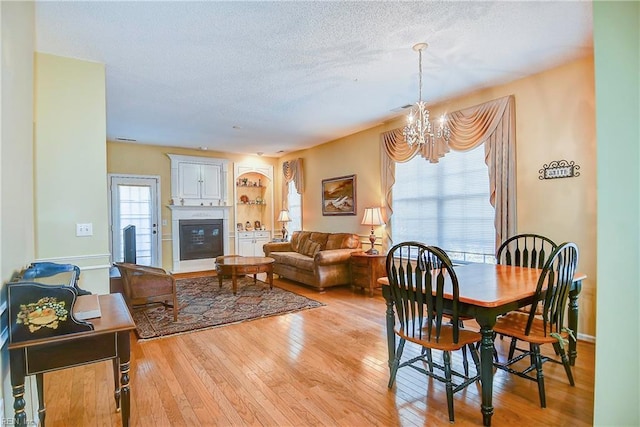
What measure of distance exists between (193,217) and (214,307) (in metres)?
3.46

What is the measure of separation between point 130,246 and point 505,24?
4.90 m

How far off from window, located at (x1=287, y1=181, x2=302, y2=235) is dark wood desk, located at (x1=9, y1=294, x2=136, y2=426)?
6040 mm

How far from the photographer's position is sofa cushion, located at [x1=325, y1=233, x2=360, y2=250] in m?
5.75

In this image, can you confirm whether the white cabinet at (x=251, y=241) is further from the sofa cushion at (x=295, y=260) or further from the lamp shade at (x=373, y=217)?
the lamp shade at (x=373, y=217)

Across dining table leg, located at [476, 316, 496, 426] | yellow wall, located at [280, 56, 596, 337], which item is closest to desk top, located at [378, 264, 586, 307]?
dining table leg, located at [476, 316, 496, 426]

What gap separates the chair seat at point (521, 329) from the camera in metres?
2.10

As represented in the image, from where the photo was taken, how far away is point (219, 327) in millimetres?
3746

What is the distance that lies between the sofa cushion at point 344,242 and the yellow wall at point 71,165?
3.56 metres

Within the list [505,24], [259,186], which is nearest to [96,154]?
[505,24]

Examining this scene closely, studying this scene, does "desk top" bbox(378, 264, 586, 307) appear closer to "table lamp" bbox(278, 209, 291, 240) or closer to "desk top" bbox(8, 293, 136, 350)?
"desk top" bbox(8, 293, 136, 350)

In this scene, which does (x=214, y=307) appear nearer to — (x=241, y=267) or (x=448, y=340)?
(x=241, y=267)

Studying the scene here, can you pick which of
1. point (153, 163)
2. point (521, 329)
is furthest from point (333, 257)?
point (153, 163)

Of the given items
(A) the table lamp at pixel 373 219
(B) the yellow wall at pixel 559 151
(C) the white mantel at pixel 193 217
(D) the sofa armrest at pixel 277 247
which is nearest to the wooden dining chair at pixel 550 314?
(B) the yellow wall at pixel 559 151

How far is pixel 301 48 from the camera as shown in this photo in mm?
2961
